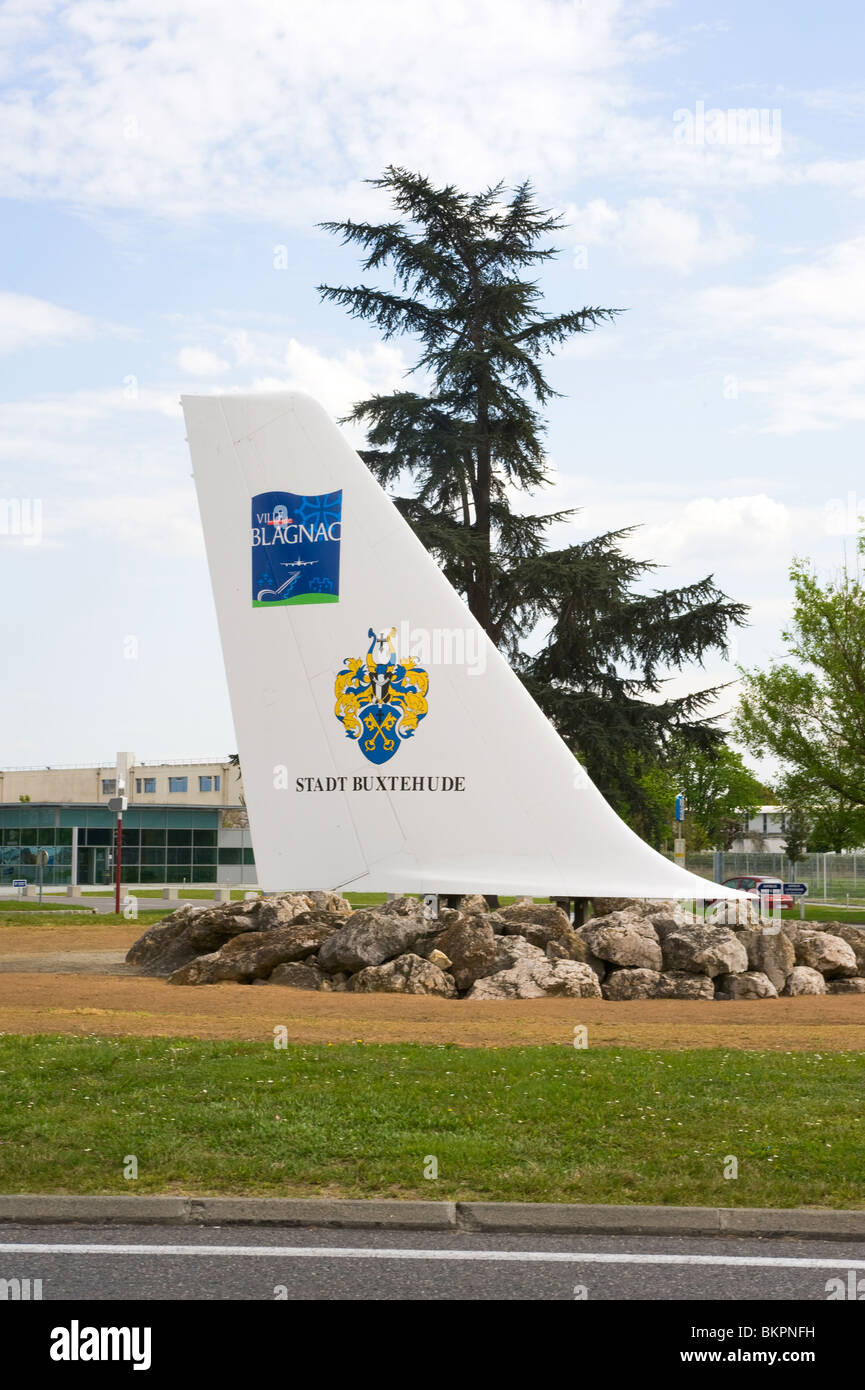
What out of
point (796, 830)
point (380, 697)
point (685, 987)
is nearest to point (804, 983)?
point (685, 987)

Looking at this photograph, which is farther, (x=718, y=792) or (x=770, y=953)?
(x=718, y=792)

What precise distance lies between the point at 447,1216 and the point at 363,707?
871 cm

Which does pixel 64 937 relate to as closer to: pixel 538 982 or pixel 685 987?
pixel 538 982

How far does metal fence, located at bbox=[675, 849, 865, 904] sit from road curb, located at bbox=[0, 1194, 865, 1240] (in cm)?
3839

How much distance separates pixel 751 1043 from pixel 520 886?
3.47m

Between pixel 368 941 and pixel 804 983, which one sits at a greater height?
pixel 368 941

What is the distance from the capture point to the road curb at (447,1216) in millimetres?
6008

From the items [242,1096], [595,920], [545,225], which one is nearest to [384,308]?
[545,225]

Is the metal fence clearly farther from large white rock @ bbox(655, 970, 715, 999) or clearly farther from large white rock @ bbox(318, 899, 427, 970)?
large white rock @ bbox(318, 899, 427, 970)

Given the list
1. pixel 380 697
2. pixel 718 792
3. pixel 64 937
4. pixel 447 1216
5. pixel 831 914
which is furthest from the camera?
pixel 718 792

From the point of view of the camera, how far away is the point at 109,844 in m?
59.5

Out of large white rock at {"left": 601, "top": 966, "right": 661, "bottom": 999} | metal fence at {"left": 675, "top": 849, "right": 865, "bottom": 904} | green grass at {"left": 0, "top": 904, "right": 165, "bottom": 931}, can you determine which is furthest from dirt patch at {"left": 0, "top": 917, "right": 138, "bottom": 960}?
metal fence at {"left": 675, "top": 849, "right": 865, "bottom": 904}
